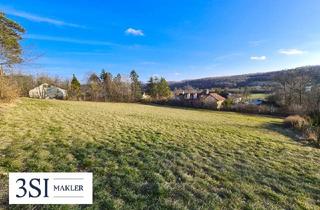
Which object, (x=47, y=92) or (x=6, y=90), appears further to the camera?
(x=47, y=92)

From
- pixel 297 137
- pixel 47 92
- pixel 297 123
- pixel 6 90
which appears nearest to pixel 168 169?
pixel 297 137

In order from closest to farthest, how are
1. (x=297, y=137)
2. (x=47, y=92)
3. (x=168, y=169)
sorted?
(x=168, y=169), (x=297, y=137), (x=47, y=92)

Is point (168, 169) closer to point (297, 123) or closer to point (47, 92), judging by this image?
Answer: point (297, 123)

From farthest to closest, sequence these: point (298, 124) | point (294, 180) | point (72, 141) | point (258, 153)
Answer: point (298, 124), point (258, 153), point (72, 141), point (294, 180)

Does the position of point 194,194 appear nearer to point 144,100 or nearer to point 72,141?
point 72,141

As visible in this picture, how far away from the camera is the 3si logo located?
349 cm

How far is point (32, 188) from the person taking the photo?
366cm

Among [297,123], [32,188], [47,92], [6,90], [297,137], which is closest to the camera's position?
[32,188]

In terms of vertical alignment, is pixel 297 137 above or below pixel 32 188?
below

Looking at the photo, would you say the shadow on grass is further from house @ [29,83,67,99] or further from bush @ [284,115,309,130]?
house @ [29,83,67,99]

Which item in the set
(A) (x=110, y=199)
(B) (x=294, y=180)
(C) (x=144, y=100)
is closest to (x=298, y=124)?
(B) (x=294, y=180)

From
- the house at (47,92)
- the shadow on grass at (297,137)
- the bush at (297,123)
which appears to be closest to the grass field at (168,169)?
the shadow on grass at (297,137)

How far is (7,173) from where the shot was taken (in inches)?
158

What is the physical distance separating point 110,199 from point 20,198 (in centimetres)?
157
